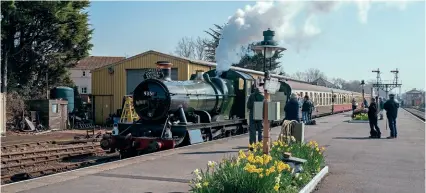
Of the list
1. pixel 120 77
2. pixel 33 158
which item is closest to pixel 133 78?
pixel 120 77

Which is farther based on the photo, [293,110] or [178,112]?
[293,110]

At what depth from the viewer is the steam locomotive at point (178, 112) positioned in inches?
504

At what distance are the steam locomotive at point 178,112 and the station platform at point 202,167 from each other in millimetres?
857

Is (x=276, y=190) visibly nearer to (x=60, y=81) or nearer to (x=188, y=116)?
(x=188, y=116)

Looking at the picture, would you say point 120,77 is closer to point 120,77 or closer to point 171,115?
point 120,77

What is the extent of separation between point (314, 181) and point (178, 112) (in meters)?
6.58

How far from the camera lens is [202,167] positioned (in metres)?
9.48

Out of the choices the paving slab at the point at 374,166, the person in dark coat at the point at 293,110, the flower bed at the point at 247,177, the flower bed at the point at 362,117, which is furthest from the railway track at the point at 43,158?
the flower bed at the point at 362,117

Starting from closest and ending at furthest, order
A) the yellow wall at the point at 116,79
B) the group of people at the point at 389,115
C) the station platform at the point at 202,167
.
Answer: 1. the station platform at the point at 202,167
2. the group of people at the point at 389,115
3. the yellow wall at the point at 116,79

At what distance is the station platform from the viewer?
742 cm

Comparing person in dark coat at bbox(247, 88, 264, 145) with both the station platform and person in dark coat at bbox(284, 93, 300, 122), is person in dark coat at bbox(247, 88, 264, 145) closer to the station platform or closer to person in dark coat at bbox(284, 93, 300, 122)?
the station platform

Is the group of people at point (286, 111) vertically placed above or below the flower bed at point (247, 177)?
above

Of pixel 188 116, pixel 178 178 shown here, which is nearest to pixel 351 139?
pixel 188 116

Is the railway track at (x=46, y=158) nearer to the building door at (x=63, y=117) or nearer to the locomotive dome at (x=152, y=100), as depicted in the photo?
the locomotive dome at (x=152, y=100)
